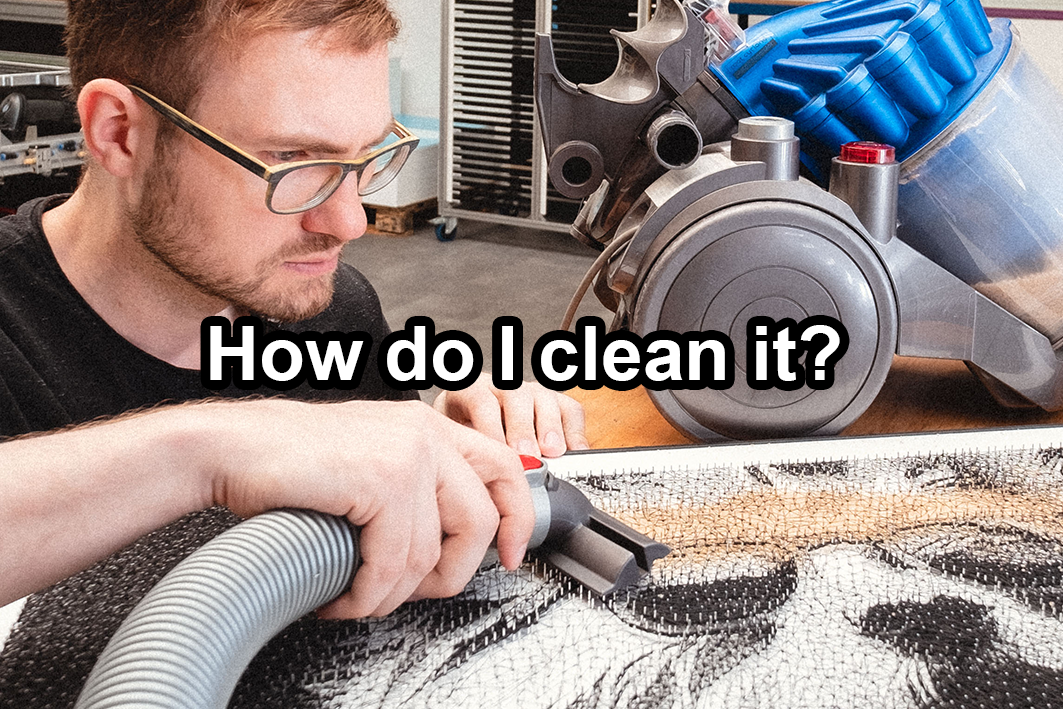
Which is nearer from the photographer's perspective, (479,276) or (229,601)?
(229,601)

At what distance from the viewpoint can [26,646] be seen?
1.86ft

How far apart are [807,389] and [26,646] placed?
73 cm

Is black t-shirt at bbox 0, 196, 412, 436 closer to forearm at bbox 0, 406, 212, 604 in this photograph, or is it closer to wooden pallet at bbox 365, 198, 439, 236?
forearm at bbox 0, 406, 212, 604

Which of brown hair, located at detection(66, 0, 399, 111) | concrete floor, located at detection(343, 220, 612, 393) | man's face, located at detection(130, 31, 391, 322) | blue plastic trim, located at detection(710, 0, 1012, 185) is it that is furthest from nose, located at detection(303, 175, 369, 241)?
concrete floor, located at detection(343, 220, 612, 393)

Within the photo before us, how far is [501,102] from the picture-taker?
4.41 meters

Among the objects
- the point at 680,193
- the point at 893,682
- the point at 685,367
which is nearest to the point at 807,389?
the point at 685,367

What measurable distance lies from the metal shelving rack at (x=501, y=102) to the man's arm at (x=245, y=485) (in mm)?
3584

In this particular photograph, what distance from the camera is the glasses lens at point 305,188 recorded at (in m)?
0.91

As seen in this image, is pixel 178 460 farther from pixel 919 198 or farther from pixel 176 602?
pixel 919 198

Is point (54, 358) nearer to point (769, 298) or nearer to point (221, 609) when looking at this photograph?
point (221, 609)

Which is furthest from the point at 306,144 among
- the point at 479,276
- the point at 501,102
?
the point at 501,102

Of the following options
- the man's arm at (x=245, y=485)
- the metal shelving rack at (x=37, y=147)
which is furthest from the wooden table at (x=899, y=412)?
the metal shelving rack at (x=37, y=147)

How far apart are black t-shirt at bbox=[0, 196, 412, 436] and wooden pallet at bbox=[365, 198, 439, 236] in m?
3.61

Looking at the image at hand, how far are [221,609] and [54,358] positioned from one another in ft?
1.81
